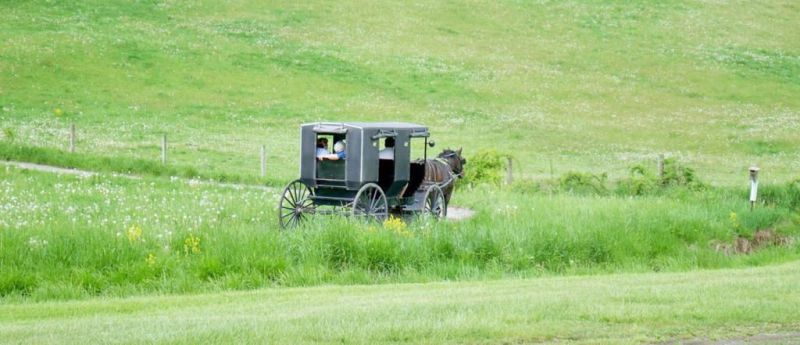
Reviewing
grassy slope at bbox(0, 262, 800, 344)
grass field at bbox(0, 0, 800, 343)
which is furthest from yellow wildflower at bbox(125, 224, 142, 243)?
grassy slope at bbox(0, 262, 800, 344)

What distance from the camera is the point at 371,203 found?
2205 cm

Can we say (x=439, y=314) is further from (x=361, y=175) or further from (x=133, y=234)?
(x=361, y=175)

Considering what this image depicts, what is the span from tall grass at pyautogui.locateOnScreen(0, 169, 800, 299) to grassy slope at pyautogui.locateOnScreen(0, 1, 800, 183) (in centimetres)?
1404

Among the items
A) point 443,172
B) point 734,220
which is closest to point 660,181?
point 734,220

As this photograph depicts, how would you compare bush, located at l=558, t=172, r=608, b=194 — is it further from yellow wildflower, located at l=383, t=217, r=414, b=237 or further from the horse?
yellow wildflower, located at l=383, t=217, r=414, b=237

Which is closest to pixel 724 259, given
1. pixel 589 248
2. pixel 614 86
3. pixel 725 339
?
pixel 589 248

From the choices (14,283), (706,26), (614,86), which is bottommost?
(14,283)

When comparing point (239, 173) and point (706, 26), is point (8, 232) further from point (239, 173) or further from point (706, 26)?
point (706, 26)

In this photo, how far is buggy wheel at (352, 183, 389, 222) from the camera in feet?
70.9

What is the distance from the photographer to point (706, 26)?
73812 mm

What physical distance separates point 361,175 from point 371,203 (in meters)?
0.64

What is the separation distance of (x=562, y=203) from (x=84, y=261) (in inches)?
465

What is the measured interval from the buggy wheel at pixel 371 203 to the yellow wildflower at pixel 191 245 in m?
4.64

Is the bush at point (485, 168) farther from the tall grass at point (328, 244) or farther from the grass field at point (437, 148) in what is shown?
the tall grass at point (328, 244)
